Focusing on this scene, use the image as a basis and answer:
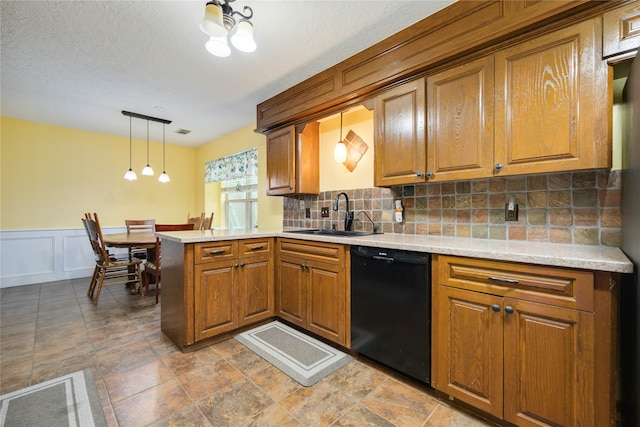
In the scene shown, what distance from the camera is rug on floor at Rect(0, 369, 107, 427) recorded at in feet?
4.53

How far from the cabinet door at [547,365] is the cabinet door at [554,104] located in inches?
28.9

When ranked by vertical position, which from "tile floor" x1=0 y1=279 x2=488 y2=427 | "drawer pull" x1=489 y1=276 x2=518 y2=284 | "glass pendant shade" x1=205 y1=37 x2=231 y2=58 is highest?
"glass pendant shade" x1=205 y1=37 x2=231 y2=58

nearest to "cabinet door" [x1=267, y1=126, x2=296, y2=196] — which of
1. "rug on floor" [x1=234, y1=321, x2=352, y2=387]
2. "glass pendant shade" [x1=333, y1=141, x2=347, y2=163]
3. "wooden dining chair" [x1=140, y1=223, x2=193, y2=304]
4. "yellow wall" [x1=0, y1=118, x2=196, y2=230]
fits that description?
"glass pendant shade" [x1=333, y1=141, x2=347, y2=163]

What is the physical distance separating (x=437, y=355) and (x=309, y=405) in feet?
2.51

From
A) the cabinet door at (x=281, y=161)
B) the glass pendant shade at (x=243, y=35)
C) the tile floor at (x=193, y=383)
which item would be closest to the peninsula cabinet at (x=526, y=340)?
the tile floor at (x=193, y=383)

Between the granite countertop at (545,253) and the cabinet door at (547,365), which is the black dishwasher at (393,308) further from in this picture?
the cabinet door at (547,365)

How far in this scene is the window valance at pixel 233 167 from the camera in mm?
4285

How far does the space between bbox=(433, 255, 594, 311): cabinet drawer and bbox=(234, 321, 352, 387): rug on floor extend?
0.99 meters

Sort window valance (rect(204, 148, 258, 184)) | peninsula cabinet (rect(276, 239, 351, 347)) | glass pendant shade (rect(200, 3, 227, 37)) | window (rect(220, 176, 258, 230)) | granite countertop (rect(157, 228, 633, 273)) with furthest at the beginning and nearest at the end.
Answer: window (rect(220, 176, 258, 230))
window valance (rect(204, 148, 258, 184))
peninsula cabinet (rect(276, 239, 351, 347))
glass pendant shade (rect(200, 3, 227, 37))
granite countertop (rect(157, 228, 633, 273))

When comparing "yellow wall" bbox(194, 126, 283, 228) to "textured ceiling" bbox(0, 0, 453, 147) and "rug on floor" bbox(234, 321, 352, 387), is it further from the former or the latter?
"rug on floor" bbox(234, 321, 352, 387)

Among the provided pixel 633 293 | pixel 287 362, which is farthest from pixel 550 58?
pixel 287 362

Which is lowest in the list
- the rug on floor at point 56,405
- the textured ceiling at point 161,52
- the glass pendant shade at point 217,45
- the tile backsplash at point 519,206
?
the rug on floor at point 56,405

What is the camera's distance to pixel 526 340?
1.23 meters

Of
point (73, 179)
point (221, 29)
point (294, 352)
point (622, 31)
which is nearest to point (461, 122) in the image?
point (622, 31)
